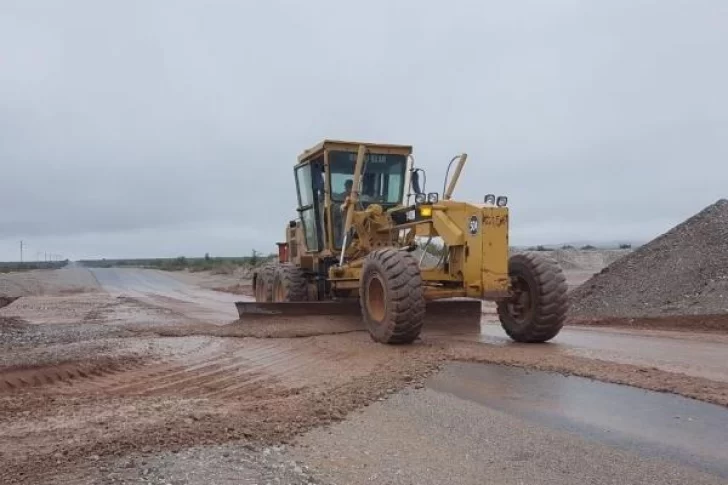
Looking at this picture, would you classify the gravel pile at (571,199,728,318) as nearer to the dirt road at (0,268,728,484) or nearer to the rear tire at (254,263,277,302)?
the dirt road at (0,268,728,484)

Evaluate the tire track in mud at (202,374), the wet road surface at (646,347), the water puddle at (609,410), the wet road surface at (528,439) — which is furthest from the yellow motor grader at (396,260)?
the wet road surface at (528,439)

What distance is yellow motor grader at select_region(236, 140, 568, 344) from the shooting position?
9.50 metres

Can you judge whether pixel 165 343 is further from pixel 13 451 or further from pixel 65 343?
pixel 13 451

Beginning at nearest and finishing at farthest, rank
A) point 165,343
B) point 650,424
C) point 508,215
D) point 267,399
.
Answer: point 650,424 < point 267,399 < point 508,215 < point 165,343

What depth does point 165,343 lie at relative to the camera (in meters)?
10.3

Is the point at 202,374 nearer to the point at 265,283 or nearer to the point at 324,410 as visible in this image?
the point at 324,410

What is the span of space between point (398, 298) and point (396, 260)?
559mm

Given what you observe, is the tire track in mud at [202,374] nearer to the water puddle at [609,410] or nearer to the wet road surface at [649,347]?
the water puddle at [609,410]

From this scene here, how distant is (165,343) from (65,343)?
60.7 inches

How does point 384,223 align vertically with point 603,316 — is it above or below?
above

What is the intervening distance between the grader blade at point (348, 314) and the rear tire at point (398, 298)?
1.37 meters

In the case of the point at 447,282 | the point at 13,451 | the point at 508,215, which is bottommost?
the point at 13,451

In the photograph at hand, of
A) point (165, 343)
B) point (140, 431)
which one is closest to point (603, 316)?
point (165, 343)

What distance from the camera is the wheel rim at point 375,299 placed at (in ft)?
32.6
